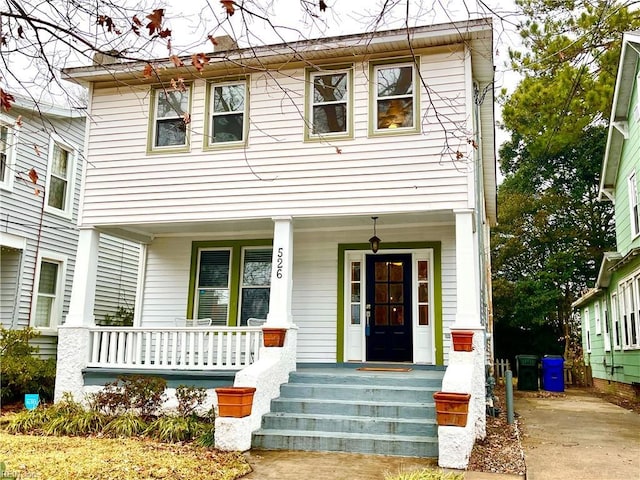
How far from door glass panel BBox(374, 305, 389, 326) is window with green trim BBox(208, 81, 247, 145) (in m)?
3.87

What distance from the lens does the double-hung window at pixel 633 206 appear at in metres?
13.7

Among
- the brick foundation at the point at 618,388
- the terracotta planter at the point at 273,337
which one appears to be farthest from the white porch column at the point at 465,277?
the brick foundation at the point at 618,388

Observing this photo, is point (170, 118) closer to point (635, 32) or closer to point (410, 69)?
point (410, 69)

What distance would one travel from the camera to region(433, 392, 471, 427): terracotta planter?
6.43 metres

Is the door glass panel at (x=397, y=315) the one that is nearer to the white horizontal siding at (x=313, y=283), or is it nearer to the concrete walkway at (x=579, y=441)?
the white horizontal siding at (x=313, y=283)

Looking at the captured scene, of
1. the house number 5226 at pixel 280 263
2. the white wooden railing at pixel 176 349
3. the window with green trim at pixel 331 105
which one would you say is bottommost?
the white wooden railing at pixel 176 349

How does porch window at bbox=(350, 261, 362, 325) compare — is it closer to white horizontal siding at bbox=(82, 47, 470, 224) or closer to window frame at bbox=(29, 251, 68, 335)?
white horizontal siding at bbox=(82, 47, 470, 224)

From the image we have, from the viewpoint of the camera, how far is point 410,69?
9.14 metres

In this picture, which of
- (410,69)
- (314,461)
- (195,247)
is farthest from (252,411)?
(410,69)

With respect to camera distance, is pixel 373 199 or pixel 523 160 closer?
pixel 373 199

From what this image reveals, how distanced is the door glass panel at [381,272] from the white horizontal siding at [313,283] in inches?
18.9

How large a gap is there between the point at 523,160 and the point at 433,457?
23.8 m

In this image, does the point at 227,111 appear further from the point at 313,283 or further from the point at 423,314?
the point at 423,314

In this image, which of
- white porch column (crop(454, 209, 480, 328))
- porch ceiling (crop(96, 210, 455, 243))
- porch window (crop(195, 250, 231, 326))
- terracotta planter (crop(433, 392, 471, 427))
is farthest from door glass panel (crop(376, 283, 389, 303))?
terracotta planter (crop(433, 392, 471, 427))
